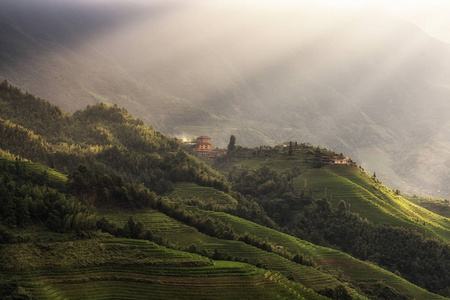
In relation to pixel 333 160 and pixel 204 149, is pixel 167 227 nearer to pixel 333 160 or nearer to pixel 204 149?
pixel 333 160

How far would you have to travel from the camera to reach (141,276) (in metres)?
42.9

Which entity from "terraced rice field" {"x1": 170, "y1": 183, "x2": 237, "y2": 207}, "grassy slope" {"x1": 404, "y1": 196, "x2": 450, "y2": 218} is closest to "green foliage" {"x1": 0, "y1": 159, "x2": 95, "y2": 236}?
"terraced rice field" {"x1": 170, "y1": 183, "x2": 237, "y2": 207}

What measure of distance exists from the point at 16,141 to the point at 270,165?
65.8m

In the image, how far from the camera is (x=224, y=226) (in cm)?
6881

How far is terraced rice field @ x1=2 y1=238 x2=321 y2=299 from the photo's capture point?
38531 mm

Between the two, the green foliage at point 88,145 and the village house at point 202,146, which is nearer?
the green foliage at point 88,145

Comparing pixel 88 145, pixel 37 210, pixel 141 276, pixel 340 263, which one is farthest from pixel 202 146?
pixel 141 276

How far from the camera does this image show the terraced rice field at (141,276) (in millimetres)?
38531

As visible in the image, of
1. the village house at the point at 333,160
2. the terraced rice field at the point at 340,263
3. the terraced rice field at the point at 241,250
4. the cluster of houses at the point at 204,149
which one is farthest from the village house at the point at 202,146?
the terraced rice field at the point at 241,250

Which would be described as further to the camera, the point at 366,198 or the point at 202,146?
the point at 202,146

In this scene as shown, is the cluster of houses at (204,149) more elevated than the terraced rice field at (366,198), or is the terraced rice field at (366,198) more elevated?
the cluster of houses at (204,149)

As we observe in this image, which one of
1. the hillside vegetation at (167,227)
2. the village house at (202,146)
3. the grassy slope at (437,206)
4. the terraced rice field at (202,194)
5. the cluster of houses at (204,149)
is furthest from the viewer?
the village house at (202,146)

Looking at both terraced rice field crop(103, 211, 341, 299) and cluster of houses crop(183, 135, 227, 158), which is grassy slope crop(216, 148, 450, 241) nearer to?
terraced rice field crop(103, 211, 341, 299)

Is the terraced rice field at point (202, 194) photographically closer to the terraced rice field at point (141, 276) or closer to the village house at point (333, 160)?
the village house at point (333, 160)
